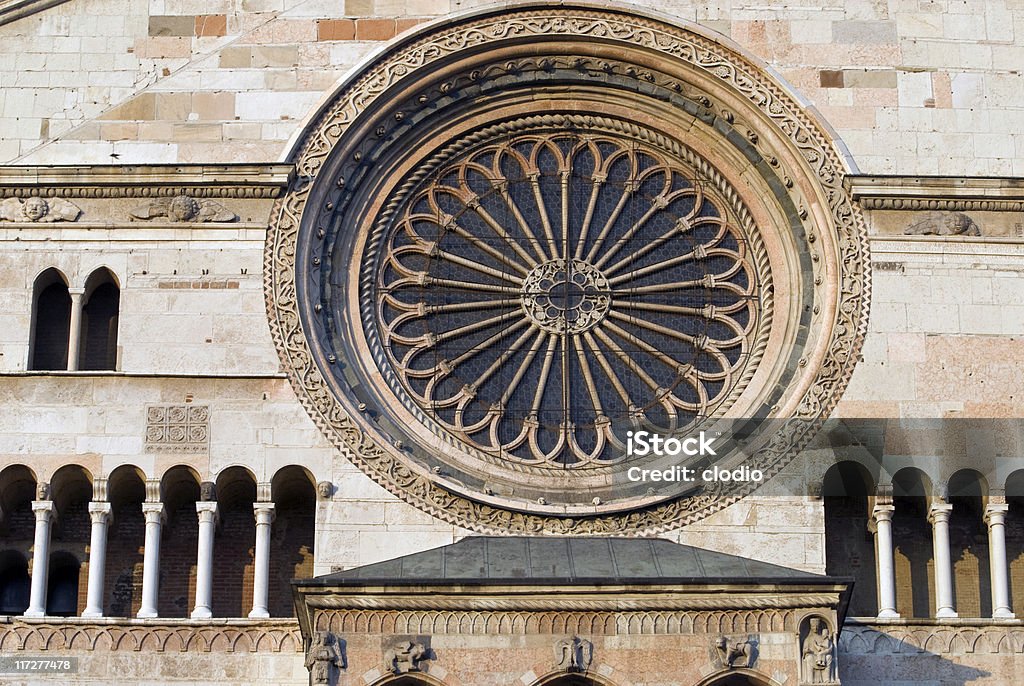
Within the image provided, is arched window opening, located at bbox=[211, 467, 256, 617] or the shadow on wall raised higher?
arched window opening, located at bbox=[211, 467, 256, 617]

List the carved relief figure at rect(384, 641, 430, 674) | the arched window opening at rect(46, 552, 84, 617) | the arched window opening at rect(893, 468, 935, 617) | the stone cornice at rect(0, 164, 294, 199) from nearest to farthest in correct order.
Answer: the carved relief figure at rect(384, 641, 430, 674) < the arched window opening at rect(893, 468, 935, 617) < the arched window opening at rect(46, 552, 84, 617) < the stone cornice at rect(0, 164, 294, 199)

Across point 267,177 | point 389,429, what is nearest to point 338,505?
point 389,429

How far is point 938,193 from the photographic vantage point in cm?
3397

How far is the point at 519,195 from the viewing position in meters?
34.9

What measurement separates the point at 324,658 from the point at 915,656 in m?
6.55

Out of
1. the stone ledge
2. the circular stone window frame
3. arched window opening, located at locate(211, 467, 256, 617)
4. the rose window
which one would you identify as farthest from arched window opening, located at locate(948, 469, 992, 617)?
the stone ledge

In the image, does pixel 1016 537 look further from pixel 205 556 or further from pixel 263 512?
pixel 205 556

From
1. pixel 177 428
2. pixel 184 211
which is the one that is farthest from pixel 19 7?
pixel 177 428

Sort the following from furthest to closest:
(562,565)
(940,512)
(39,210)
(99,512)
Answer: (39,210) → (940,512) → (99,512) → (562,565)

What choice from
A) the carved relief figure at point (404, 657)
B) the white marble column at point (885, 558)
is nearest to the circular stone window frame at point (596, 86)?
the white marble column at point (885, 558)

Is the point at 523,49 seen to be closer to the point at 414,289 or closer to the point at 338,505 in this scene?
the point at 414,289

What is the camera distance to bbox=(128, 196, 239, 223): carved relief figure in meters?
33.7

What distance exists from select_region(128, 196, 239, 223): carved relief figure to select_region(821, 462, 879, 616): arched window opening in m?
7.59

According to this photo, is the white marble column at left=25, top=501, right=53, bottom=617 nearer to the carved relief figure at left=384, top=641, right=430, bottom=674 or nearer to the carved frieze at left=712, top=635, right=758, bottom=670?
the carved relief figure at left=384, top=641, right=430, bottom=674
